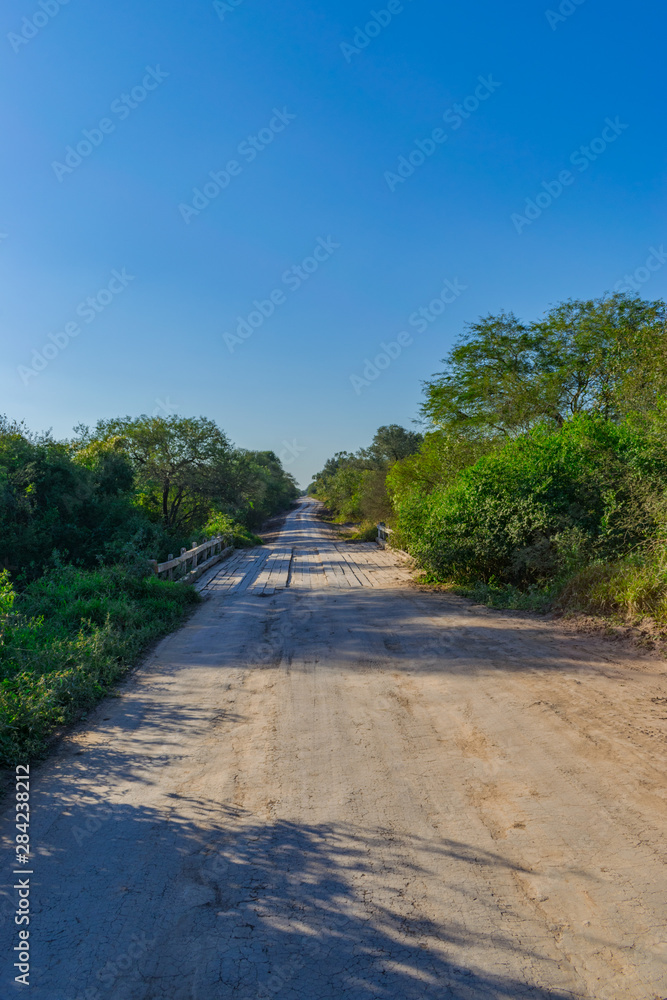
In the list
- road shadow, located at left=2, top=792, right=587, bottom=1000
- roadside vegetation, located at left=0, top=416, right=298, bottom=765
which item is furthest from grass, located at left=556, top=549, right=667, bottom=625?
roadside vegetation, located at left=0, top=416, right=298, bottom=765

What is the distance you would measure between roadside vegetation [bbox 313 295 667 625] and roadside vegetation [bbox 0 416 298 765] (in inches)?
225

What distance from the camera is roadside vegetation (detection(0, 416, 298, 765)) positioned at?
5674 mm

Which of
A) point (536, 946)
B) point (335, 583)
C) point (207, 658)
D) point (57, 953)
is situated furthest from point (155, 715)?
point (335, 583)

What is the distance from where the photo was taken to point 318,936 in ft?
Result: 8.19

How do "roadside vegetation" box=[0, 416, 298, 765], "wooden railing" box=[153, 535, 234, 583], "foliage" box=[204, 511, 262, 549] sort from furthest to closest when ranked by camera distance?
"foliage" box=[204, 511, 262, 549] → "wooden railing" box=[153, 535, 234, 583] → "roadside vegetation" box=[0, 416, 298, 765]

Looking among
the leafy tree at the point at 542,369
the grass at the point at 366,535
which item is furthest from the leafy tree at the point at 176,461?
the leafy tree at the point at 542,369

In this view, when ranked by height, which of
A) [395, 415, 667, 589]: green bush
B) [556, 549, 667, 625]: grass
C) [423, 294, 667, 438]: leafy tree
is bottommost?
[556, 549, 667, 625]: grass

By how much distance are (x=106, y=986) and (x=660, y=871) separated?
2.64m

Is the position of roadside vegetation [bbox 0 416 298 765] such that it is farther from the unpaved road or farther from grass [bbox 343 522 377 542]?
grass [bbox 343 522 377 542]

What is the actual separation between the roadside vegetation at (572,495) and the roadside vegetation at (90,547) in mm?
5721

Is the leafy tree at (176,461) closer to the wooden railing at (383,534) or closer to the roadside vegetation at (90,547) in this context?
the roadside vegetation at (90,547)

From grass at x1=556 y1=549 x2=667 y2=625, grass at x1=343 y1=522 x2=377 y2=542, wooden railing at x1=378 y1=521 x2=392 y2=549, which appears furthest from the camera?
grass at x1=343 y1=522 x2=377 y2=542

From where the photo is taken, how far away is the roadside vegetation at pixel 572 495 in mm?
8617

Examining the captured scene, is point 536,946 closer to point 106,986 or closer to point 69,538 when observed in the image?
point 106,986
